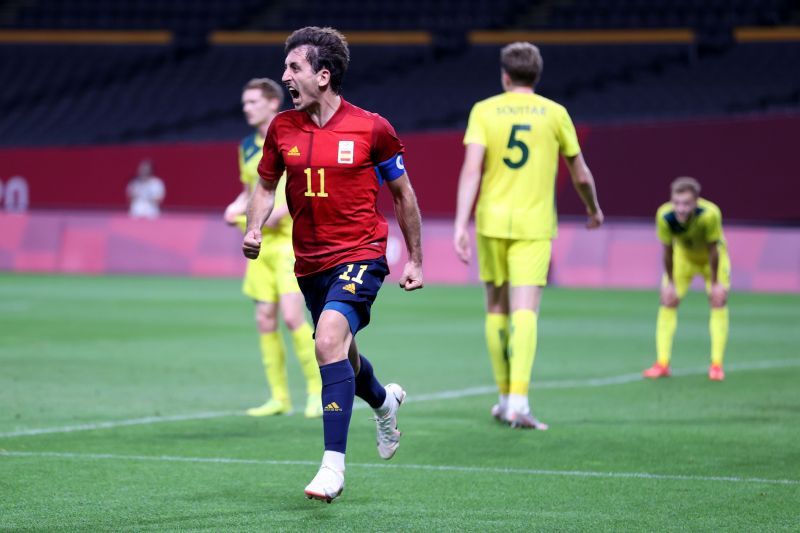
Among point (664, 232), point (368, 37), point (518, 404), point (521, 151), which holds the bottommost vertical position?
point (518, 404)

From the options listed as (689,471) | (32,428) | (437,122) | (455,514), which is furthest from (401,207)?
(437,122)

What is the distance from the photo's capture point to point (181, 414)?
884 cm

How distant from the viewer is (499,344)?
8703 mm

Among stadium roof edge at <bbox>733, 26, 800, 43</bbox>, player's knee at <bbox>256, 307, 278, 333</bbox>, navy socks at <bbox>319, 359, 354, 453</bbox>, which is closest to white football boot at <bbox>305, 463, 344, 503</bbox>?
navy socks at <bbox>319, 359, 354, 453</bbox>

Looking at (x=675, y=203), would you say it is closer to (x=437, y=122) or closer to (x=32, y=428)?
(x=32, y=428)

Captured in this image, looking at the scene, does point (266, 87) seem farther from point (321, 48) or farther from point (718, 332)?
point (718, 332)

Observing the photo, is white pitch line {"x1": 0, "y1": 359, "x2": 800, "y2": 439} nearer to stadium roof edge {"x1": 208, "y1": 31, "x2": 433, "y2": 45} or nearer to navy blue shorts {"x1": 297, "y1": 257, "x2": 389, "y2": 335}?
navy blue shorts {"x1": 297, "y1": 257, "x2": 389, "y2": 335}

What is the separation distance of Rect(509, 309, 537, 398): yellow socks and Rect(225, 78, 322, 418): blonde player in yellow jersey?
1342mm

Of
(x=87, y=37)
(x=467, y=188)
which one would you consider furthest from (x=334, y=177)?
(x=87, y=37)

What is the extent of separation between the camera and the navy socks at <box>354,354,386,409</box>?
6.44 metres

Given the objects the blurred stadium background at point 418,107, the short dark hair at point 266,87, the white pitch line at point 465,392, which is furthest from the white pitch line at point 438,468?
the blurred stadium background at point 418,107

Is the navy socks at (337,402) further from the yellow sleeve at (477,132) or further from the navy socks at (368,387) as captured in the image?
the yellow sleeve at (477,132)

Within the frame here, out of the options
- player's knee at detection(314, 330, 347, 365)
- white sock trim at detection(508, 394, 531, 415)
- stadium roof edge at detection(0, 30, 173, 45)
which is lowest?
white sock trim at detection(508, 394, 531, 415)

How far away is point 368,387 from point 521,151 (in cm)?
255
